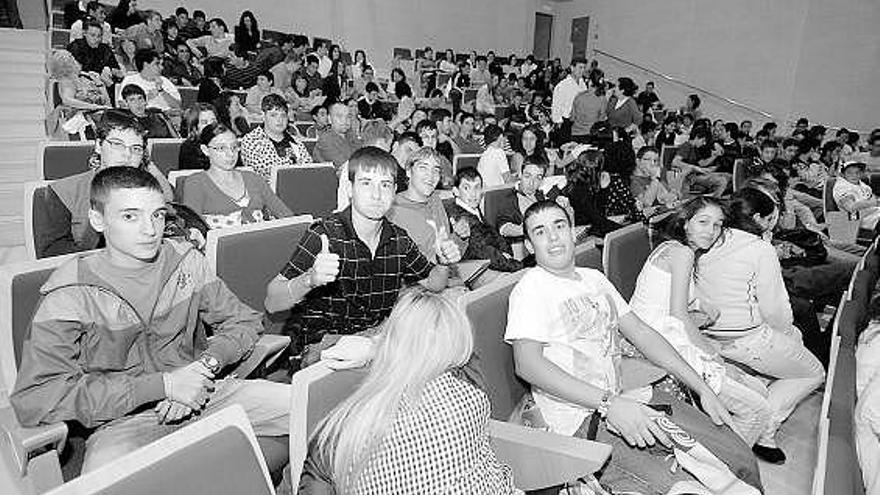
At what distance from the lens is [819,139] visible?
8.43 metres

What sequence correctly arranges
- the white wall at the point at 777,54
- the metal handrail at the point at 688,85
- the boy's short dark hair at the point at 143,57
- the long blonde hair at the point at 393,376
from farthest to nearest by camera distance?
the metal handrail at the point at 688,85 < the white wall at the point at 777,54 < the boy's short dark hair at the point at 143,57 < the long blonde hair at the point at 393,376

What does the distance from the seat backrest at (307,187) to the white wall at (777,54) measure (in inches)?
379

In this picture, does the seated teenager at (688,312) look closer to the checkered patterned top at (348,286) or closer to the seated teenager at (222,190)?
the checkered patterned top at (348,286)

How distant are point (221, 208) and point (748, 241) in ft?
7.42

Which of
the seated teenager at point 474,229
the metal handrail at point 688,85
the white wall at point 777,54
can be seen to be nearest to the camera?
the seated teenager at point 474,229

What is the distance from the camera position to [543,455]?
1502mm

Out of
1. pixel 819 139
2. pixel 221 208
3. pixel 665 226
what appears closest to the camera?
pixel 665 226

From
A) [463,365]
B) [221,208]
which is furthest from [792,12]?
[463,365]

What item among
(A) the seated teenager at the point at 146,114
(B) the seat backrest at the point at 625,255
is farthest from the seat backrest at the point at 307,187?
(B) the seat backrest at the point at 625,255

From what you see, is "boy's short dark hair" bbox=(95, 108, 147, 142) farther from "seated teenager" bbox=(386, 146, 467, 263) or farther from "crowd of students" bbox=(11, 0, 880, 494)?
→ "seated teenager" bbox=(386, 146, 467, 263)

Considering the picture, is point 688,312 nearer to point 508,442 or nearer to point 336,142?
point 508,442

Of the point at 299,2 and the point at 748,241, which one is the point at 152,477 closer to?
the point at 748,241

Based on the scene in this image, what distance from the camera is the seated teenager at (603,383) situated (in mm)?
1683

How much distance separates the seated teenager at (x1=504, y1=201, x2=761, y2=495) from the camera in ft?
5.52
